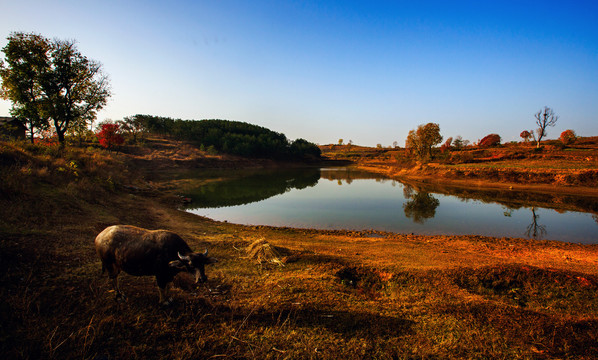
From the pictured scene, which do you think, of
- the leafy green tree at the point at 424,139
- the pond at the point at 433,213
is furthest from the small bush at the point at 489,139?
the pond at the point at 433,213

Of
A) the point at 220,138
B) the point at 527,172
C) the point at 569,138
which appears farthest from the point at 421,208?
the point at 220,138

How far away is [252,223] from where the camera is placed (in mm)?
16875

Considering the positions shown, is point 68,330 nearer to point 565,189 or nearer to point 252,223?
point 252,223

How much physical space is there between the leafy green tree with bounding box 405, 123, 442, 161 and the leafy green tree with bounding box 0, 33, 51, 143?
63998 mm

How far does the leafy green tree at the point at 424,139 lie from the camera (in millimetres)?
53625

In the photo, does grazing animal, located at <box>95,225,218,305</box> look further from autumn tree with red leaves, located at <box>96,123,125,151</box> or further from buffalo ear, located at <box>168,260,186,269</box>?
autumn tree with red leaves, located at <box>96,123,125,151</box>

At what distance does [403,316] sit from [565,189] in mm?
37436

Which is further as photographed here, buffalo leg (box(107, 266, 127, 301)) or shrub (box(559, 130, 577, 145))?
shrub (box(559, 130, 577, 145))

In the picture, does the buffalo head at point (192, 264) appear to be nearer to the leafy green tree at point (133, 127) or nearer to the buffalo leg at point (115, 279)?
the buffalo leg at point (115, 279)

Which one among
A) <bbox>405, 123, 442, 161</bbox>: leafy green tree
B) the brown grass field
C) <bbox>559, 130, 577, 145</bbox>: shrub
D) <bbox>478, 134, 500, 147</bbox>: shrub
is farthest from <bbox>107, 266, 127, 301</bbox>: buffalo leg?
<bbox>478, 134, 500, 147</bbox>: shrub

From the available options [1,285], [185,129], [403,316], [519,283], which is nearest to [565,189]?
[519,283]

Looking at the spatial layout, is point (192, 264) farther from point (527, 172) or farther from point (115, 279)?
point (527, 172)

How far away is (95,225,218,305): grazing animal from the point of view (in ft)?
15.6

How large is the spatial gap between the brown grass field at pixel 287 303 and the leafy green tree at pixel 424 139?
49.7 meters
